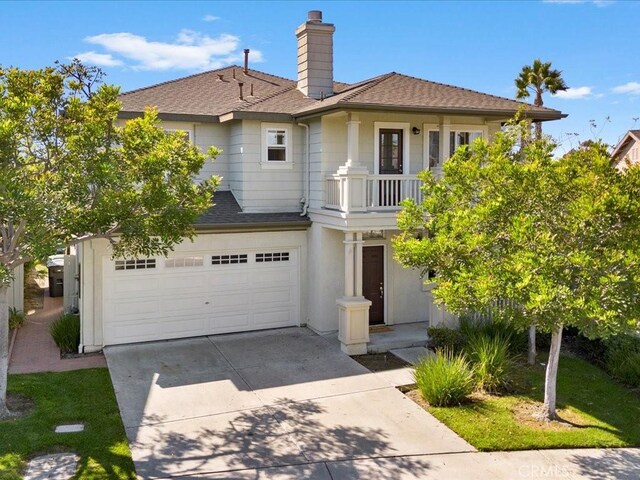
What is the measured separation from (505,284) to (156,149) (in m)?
6.14

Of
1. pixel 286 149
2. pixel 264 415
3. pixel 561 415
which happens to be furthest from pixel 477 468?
pixel 286 149

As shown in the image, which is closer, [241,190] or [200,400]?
[200,400]

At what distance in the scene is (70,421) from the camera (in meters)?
9.55

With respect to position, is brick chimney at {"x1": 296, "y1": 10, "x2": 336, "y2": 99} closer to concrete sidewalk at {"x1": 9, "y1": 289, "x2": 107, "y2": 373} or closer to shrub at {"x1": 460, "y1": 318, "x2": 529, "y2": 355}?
shrub at {"x1": 460, "y1": 318, "x2": 529, "y2": 355}

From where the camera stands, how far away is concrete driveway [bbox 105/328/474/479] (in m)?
8.47

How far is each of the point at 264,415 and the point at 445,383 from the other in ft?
10.5

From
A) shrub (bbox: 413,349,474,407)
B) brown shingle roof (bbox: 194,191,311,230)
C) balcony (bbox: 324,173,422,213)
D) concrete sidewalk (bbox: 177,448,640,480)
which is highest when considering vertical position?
balcony (bbox: 324,173,422,213)

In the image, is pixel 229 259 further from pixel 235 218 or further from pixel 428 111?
pixel 428 111

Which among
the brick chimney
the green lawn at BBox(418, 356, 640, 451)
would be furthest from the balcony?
the green lawn at BBox(418, 356, 640, 451)

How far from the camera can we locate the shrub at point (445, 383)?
34.7 ft

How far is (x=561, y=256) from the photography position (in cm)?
838

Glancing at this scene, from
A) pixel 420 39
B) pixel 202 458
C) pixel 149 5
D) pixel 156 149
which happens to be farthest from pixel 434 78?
pixel 202 458

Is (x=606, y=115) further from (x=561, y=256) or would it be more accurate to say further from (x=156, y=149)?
(x=156, y=149)

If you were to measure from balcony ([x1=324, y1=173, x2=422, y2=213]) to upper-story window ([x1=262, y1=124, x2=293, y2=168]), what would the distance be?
152 cm
